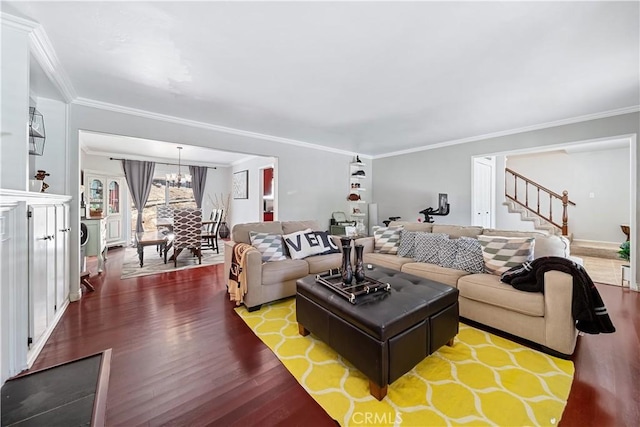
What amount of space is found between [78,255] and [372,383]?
12.1ft

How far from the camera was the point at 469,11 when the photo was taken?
167 centimetres

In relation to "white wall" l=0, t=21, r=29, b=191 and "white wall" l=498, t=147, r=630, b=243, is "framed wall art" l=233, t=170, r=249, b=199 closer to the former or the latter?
"white wall" l=0, t=21, r=29, b=191

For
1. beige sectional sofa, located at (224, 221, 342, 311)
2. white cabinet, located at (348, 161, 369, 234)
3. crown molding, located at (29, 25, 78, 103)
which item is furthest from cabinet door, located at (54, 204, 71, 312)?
white cabinet, located at (348, 161, 369, 234)

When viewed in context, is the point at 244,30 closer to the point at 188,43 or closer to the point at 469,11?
the point at 188,43

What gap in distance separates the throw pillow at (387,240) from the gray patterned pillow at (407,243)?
8cm

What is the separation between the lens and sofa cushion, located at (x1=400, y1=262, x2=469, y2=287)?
2537mm

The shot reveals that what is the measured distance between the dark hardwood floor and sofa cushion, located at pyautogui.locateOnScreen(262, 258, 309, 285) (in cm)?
51

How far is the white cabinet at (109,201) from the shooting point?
6.07m

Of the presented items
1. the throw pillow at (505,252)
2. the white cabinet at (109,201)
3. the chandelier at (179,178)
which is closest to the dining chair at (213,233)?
the chandelier at (179,178)

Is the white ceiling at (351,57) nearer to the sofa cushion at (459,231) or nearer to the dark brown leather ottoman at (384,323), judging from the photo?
the sofa cushion at (459,231)

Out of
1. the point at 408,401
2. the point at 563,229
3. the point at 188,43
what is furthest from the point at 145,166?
the point at 563,229

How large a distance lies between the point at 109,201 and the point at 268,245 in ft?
19.2

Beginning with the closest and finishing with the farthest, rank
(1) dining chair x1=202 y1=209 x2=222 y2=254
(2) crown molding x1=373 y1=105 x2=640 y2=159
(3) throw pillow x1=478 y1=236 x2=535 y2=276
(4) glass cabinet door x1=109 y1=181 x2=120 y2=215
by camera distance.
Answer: (3) throw pillow x1=478 y1=236 x2=535 y2=276 → (2) crown molding x1=373 y1=105 x2=640 y2=159 → (1) dining chair x1=202 y1=209 x2=222 y2=254 → (4) glass cabinet door x1=109 y1=181 x2=120 y2=215

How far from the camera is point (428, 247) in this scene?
3.06 metres
